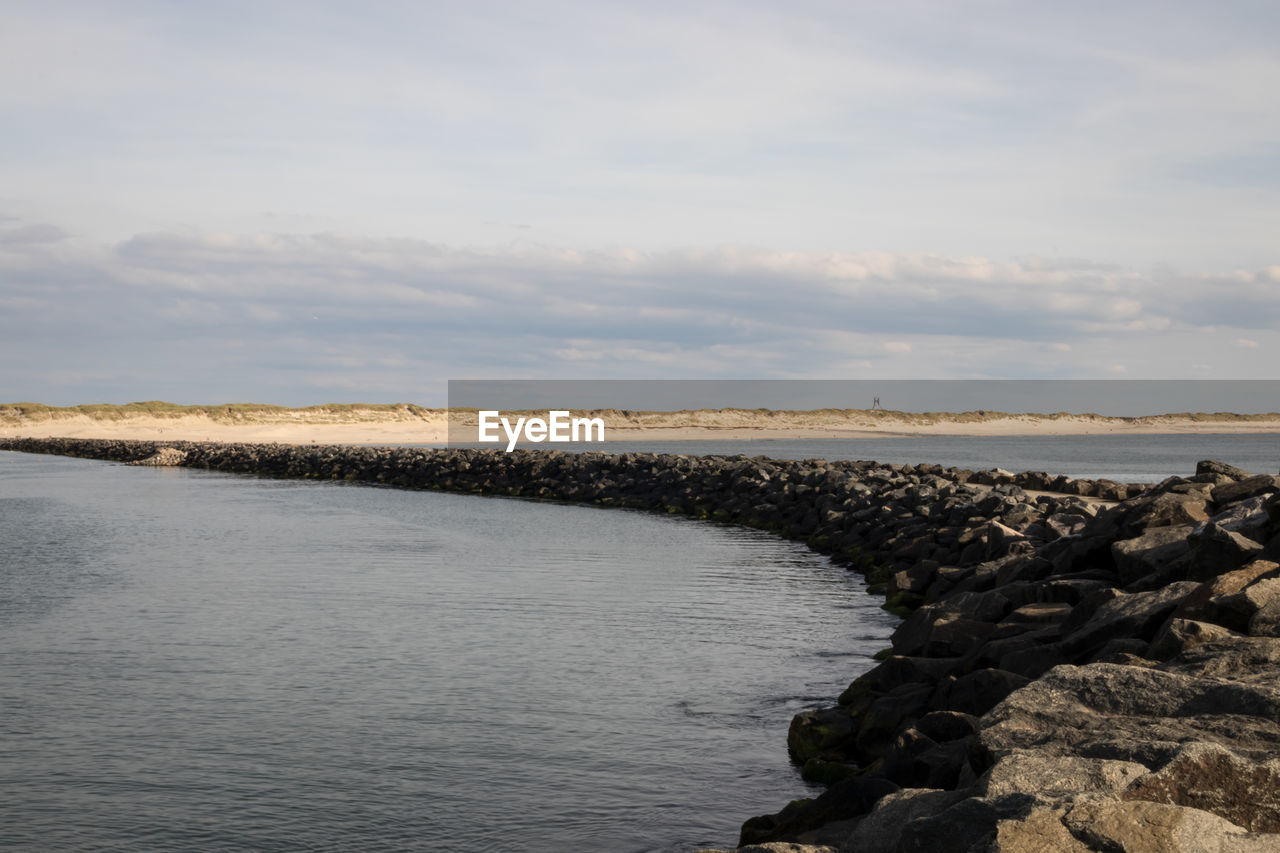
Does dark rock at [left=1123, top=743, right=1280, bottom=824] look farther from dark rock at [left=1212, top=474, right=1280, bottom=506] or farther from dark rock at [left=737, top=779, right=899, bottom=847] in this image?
dark rock at [left=1212, top=474, right=1280, bottom=506]

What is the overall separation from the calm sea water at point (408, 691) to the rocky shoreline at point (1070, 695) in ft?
3.00

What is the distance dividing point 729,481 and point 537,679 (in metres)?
21.3

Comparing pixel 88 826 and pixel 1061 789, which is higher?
pixel 1061 789

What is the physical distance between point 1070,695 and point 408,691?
19.5ft

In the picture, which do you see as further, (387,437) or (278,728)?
(387,437)

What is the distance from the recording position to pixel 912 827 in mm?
4539

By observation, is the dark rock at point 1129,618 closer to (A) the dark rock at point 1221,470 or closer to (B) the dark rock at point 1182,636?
(B) the dark rock at point 1182,636

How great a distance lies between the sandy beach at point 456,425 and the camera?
86000mm

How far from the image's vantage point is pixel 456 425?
107 m

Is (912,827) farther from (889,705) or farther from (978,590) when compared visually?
(978,590)

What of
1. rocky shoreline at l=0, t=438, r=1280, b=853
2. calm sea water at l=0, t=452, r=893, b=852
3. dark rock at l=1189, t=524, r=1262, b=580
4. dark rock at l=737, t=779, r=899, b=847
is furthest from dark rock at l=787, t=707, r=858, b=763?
dark rock at l=1189, t=524, r=1262, b=580

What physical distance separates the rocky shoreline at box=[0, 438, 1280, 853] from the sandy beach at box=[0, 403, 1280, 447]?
6719cm

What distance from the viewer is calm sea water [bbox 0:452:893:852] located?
704 centimetres

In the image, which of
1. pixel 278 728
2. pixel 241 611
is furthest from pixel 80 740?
pixel 241 611
